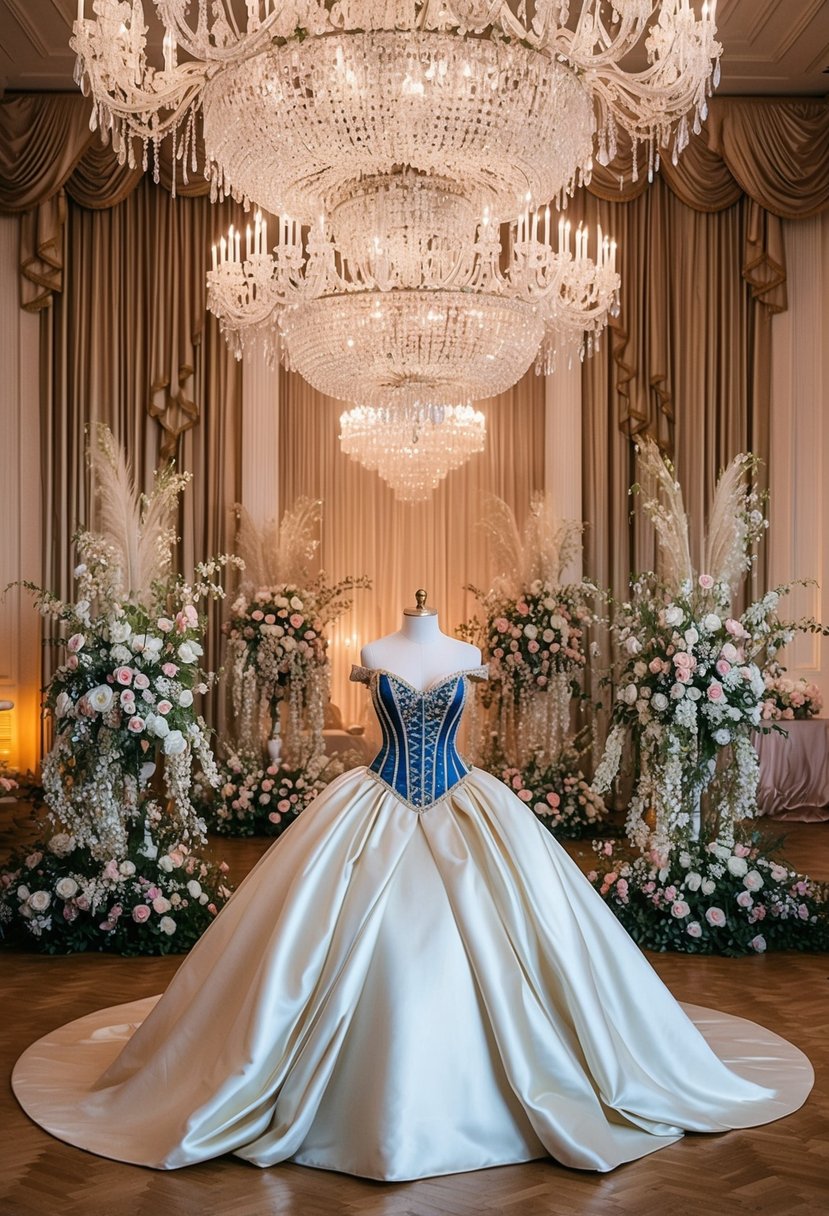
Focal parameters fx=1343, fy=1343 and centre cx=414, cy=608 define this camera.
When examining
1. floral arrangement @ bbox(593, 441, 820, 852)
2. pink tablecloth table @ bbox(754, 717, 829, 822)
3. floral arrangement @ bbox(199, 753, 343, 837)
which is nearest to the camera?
floral arrangement @ bbox(593, 441, 820, 852)

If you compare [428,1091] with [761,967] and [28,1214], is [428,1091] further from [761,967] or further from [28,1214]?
[761,967]

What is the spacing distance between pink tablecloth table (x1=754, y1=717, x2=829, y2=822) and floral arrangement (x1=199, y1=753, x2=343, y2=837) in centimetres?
265

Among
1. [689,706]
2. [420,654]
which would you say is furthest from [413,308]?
[420,654]

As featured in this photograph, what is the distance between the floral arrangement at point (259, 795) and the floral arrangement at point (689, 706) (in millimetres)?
2754

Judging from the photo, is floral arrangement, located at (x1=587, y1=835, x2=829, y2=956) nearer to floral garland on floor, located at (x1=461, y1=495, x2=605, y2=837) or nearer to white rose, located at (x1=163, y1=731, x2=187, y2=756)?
white rose, located at (x1=163, y1=731, x2=187, y2=756)

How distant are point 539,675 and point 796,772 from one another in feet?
5.65

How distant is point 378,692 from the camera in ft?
13.1

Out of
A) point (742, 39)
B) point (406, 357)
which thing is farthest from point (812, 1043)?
point (742, 39)

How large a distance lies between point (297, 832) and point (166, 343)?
235 inches

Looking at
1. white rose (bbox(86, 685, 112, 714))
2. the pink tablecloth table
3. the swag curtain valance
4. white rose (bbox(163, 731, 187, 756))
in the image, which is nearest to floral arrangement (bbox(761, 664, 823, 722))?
the pink tablecloth table

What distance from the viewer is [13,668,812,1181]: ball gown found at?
A: 330 cm

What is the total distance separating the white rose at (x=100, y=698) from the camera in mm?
5133

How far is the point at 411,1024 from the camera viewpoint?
3303 millimetres

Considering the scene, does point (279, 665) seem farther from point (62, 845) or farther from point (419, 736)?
point (419, 736)
